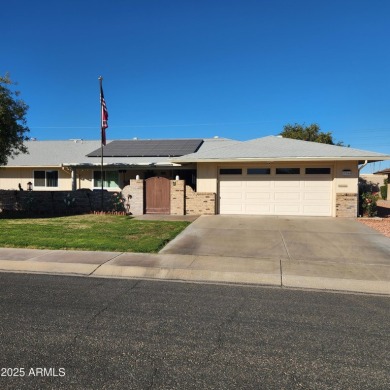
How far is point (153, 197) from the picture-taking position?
1811cm

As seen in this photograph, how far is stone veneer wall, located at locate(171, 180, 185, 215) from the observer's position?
17656mm

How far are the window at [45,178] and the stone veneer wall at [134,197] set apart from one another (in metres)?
9.41

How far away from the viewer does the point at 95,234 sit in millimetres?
11648

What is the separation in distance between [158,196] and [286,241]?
8.89 meters

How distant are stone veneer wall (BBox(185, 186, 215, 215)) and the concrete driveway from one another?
2.38 m

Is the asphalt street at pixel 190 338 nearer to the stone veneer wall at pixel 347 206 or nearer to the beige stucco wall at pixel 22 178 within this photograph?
the stone veneer wall at pixel 347 206

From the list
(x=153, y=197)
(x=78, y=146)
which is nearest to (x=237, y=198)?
(x=153, y=197)

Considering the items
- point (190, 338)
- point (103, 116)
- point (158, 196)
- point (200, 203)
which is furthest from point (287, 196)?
point (190, 338)

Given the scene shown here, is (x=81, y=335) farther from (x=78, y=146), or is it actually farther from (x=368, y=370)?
(x=78, y=146)

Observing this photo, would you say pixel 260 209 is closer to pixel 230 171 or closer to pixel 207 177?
pixel 230 171

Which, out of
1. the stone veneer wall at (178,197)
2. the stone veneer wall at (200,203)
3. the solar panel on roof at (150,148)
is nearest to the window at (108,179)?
the solar panel on roof at (150,148)

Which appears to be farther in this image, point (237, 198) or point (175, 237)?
point (237, 198)

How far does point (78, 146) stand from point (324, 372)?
92.5 feet

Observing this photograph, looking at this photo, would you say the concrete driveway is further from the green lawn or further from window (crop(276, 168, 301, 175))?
window (crop(276, 168, 301, 175))
